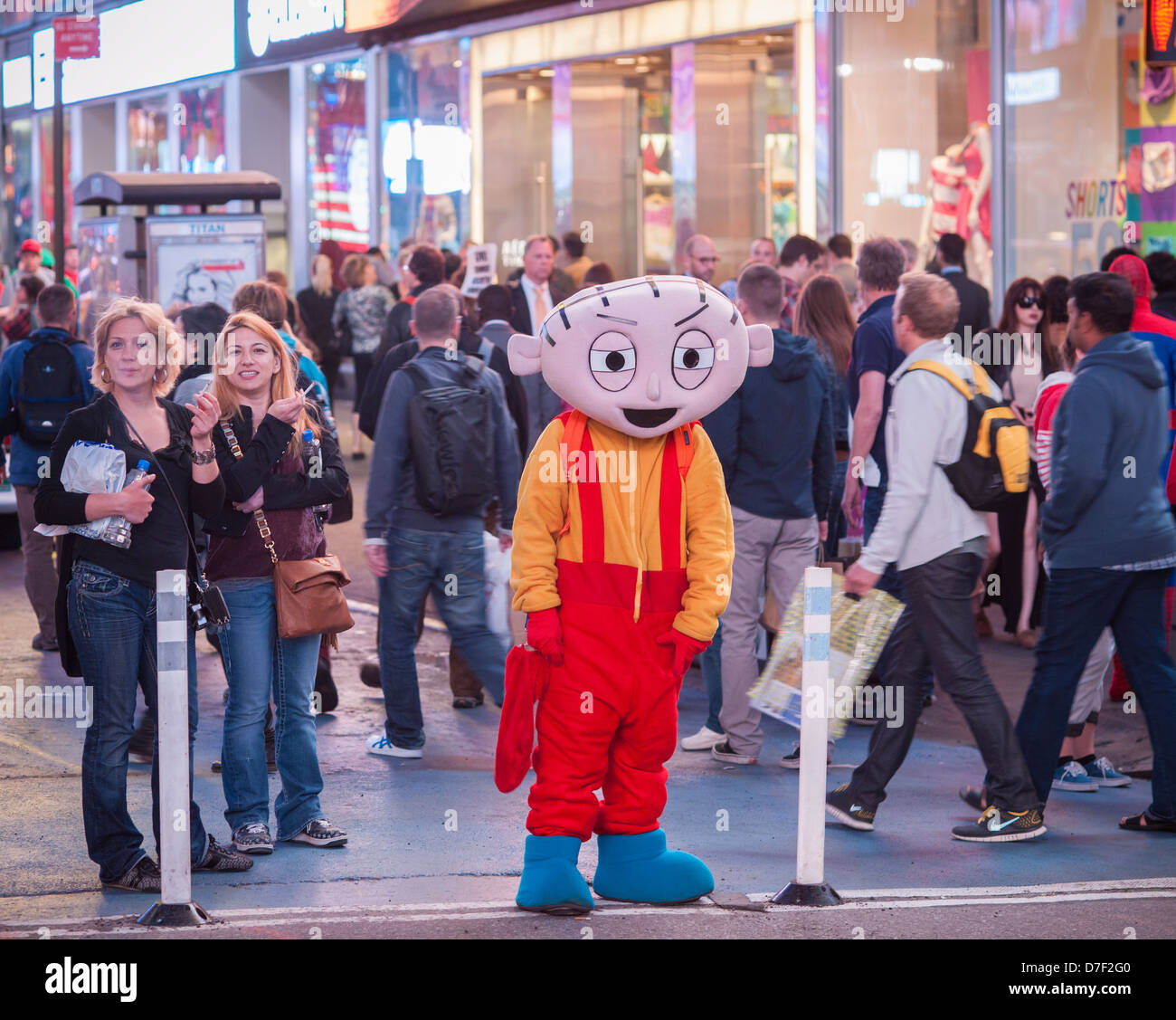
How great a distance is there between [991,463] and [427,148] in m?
18.3

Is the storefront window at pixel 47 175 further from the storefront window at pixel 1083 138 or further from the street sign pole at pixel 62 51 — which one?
the storefront window at pixel 1083 138

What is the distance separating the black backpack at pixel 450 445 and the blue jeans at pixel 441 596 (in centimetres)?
15

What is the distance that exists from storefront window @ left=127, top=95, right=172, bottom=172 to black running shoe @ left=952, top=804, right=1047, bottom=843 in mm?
28012

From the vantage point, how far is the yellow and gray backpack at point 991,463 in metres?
6.25

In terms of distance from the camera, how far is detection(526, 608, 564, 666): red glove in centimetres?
527

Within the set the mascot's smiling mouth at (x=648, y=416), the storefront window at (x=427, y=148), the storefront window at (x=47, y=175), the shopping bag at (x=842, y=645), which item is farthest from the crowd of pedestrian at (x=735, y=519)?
the storefront window at (x=47, y=175)

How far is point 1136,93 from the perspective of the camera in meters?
14.0

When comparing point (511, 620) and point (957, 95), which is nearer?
point (511, 620)

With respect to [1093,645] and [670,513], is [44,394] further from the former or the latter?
[1093,645]

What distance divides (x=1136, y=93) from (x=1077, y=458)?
8771 mm

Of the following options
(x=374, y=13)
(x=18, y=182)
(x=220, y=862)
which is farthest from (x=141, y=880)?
(x=18, y=182)
